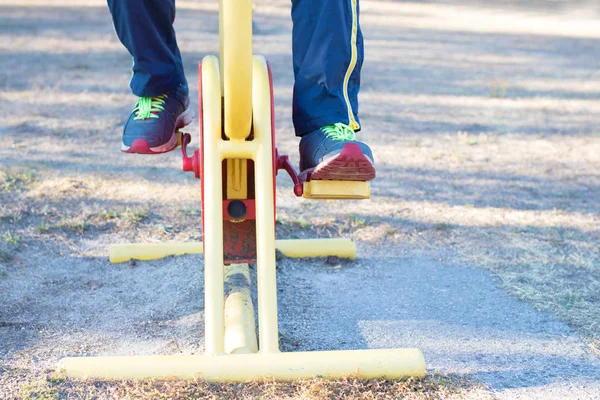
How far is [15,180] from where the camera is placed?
305 cm

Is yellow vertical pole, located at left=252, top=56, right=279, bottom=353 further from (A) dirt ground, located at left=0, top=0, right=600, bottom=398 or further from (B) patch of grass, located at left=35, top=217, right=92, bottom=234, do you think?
(B) patch of grass, located at left=35, top=217, right=92, bottom=234

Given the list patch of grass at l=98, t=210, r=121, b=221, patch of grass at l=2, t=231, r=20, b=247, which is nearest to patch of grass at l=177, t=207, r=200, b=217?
patch of grass at l=98, t=210, r=121, b=221

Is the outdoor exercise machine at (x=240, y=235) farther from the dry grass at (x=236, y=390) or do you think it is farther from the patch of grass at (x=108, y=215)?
the patch of grass at (x=108, y=215)

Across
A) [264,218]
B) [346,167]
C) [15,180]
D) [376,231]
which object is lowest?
[376,231]

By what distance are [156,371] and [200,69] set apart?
2.51 feet

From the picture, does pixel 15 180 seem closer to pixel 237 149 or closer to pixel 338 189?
pixel 237 149

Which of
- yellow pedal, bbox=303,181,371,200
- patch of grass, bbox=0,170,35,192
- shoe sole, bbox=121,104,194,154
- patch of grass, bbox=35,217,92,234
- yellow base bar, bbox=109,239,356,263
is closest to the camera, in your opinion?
yellow pedal, bbox=303,181,371,200

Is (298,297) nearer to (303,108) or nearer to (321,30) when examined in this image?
(303,108)

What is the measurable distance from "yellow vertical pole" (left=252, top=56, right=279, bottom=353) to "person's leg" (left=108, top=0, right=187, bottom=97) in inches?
14.8

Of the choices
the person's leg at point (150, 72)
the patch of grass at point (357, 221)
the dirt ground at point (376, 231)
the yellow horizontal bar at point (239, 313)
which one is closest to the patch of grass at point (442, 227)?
the dirt ground at point (376, 231)

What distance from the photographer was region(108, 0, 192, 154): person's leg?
194cm

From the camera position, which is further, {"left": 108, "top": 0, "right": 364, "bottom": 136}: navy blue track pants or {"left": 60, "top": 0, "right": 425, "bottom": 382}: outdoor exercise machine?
{"left": 108, "top": 0, "right": 364, "bottom": 136}: navy blue track pants

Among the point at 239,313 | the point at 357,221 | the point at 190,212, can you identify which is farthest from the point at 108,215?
the point at 239,313

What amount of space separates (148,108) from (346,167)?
629 mm
